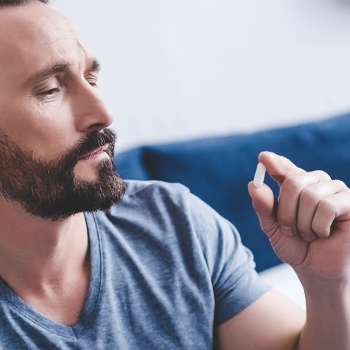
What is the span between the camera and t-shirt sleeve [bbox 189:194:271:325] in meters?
0.95

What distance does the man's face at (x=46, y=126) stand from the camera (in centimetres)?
81

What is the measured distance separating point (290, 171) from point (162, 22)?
73 centimetres

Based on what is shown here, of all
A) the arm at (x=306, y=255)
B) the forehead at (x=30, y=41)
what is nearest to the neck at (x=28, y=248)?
the forehead at (x=30, y=41)

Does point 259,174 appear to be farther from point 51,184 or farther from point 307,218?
point 51,184

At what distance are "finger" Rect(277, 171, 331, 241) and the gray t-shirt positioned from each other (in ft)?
0.69

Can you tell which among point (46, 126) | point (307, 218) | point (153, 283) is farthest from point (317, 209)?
point (46, 126)

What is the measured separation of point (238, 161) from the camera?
4.29 ft

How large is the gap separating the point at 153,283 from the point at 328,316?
0.30 m

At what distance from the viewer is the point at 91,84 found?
0.93m

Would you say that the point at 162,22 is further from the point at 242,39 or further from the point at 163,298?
the point at 163,298

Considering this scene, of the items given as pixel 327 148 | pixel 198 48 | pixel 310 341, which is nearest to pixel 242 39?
pixel 198 48

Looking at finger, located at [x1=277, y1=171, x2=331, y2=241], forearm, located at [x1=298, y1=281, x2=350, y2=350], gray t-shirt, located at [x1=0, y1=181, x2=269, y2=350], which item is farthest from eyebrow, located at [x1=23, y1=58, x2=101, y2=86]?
forearm, located at [x1=298, y1=281, x2=350, y2=350]

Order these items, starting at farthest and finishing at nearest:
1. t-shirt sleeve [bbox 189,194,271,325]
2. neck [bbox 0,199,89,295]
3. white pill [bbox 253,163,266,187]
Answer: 1. t-shirt sleeve [bbox 189,194,271,325]
2. neck [bbox 0,199,89,295]
3. white pill [bbox 253,163,266,187]

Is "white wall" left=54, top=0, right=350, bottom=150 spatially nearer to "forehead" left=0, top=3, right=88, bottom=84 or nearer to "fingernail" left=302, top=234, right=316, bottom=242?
"forehead" left=0, top=3, right=88, bottom=84
